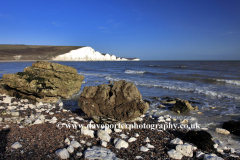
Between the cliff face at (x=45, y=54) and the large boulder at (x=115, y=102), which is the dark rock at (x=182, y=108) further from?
the cliff face at (x=45, y=54)

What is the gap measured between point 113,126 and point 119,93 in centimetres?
132

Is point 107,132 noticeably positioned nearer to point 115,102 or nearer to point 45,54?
point 115,102

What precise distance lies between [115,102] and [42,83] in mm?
4905

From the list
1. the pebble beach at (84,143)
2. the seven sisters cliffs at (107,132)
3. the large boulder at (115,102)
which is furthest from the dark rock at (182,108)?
the large boulder at (115,102)

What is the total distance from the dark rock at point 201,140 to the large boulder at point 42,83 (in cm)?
698

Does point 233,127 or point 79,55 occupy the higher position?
point 79,55

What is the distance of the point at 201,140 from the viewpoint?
4.41 m

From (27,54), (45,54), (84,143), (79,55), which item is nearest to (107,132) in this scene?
(84,143)

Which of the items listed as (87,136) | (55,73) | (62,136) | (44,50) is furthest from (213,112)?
(44,50)

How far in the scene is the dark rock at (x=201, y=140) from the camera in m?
4.26

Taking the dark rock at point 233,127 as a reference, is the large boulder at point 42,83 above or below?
above

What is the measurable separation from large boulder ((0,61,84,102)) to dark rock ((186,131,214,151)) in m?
6.98

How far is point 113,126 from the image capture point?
532 cm

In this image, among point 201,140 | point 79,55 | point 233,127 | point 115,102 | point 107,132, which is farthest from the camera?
point 79,55
